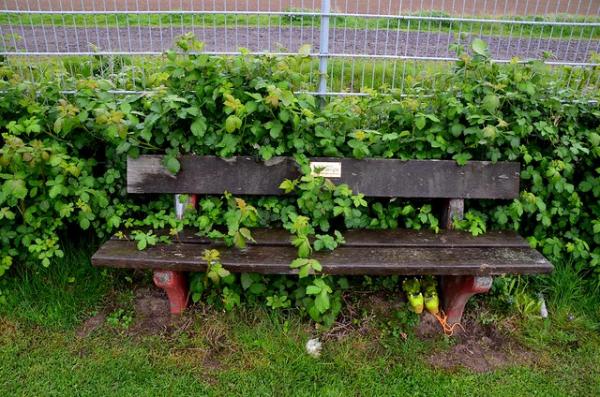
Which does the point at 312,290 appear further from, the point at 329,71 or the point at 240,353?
the point at 329,71

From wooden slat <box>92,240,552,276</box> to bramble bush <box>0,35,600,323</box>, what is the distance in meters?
0.10

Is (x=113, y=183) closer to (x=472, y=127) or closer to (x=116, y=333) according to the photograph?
(x=116, y=333)

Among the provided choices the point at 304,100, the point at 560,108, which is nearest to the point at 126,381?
the point at 304,100

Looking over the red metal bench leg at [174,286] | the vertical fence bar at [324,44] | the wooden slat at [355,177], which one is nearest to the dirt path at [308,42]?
the vertical fence bar at [324,44]

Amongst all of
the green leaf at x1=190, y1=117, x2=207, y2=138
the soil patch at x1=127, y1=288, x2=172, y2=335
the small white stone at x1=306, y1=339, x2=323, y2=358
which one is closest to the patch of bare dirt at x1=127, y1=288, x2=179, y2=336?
the soil patch at x1=127, y1=288, x2=172, y2=335

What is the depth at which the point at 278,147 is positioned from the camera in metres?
3.01

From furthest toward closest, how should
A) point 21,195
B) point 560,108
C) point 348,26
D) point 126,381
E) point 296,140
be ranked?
point 348,26, point 560,108, point 296,140, point 21,195, point 126,381

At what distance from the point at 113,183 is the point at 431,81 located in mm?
2188

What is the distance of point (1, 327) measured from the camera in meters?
2.95

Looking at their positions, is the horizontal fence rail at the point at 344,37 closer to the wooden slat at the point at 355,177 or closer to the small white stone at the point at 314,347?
the wooden slat at the point at 355,177

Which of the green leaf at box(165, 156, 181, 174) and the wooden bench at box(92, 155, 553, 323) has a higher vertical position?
the green leaf at box(165, 156, 181, 174)

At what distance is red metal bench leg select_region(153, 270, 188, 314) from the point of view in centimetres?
279

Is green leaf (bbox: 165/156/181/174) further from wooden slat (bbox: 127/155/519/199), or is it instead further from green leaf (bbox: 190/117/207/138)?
green leaf (bbox: 190/117/207/138)

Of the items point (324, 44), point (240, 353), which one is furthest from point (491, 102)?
point (240, 353)
